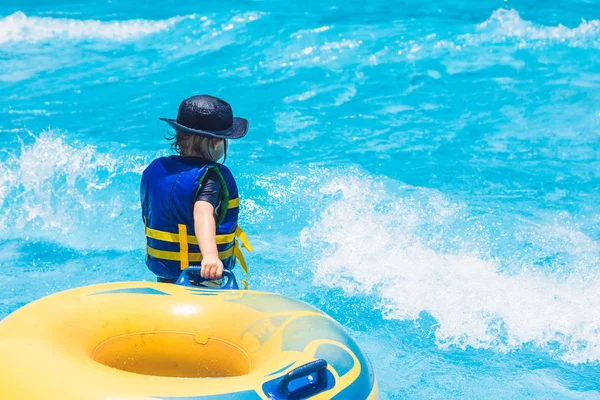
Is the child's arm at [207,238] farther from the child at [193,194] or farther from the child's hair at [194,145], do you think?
the child's hair at [194,145]

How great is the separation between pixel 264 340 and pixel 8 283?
2.82 m

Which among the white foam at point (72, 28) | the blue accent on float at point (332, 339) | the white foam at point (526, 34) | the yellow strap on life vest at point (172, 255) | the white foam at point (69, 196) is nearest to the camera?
the blue accent on float at point (332, 339)

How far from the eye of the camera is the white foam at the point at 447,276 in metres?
4.44

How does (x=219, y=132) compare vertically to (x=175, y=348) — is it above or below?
above

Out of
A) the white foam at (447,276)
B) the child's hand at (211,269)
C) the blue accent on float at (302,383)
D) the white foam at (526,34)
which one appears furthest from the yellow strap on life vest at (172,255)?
the white foam at (526,34)

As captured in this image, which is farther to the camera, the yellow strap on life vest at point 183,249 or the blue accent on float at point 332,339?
the yellow strap on life vest at point 183,249

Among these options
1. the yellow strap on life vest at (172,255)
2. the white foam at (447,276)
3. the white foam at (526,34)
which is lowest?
the white foam at (447,276)

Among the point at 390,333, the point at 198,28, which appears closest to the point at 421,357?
the point at 390,333

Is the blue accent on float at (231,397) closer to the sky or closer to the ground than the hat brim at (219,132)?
closer to the ground

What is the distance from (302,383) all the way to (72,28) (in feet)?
27.1

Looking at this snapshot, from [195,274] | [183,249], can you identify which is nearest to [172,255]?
[183,249]

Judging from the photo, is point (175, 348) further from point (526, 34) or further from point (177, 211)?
point (526, 34)

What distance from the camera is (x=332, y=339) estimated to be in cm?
261

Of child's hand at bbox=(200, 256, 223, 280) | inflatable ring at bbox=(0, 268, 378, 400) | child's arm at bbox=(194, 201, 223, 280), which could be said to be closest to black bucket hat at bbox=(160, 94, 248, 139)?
child's arm at bbox=(194, 201, 223, 280)
